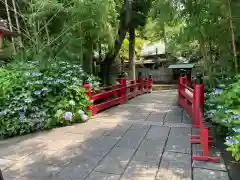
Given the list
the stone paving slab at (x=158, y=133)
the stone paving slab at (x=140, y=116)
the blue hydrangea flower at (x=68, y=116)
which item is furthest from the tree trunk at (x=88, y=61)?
the stone paving slab at (x=158, y=133)

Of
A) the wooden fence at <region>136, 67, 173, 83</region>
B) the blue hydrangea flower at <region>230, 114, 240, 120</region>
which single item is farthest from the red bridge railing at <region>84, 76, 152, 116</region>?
the wooden fence at <region>136, 67, 173, 83</region>

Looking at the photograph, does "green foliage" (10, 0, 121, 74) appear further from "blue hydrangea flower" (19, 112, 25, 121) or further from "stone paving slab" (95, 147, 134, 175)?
"stone paving slab" (95, 147, 134, 175)

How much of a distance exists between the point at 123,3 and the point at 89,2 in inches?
115

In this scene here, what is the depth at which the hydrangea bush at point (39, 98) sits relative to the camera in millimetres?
3623

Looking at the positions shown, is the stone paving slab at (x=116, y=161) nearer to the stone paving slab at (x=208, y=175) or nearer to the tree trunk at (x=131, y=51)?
the stone paving slab at (x=208, y=175)

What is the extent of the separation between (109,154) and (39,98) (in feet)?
6.65

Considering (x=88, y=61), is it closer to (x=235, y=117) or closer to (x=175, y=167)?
(x=175, y=167)

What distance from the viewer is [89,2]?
4.51 m

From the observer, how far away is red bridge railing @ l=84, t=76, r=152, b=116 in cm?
486

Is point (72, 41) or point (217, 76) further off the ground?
point (72, 41)

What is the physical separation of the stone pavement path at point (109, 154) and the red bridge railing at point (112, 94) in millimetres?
840

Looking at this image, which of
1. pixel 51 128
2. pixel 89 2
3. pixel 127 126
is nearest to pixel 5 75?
pixel 51 128

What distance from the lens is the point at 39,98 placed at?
3.96 m

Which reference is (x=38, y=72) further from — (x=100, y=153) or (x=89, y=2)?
(x=100, y=153)
